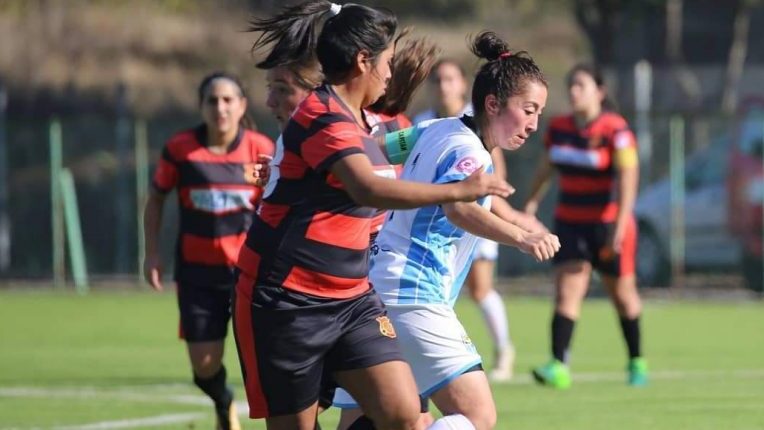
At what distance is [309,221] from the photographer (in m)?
5.71

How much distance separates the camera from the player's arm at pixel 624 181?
11.3 metres

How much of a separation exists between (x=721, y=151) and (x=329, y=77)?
15775 millimetres

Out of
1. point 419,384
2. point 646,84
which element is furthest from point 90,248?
point 419,384

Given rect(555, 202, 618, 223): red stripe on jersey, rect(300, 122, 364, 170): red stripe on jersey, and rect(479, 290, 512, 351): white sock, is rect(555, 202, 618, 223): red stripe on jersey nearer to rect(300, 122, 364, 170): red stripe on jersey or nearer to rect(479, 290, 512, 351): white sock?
rect(479, 290, 512, 351): white sock

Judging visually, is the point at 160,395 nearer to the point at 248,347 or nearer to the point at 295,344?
the point at 248,347

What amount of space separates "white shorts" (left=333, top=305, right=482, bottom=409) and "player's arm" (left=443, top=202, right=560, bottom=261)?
1.69 ft

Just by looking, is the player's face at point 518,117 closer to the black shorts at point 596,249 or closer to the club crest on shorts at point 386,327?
the club crest on shorts at point 386,327

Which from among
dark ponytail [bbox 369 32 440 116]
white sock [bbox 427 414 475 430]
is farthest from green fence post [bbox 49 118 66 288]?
white sock [bbox 427 414 475 430]

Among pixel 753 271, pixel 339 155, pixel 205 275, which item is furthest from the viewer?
pixel 753 271

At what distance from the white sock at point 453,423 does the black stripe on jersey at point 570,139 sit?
577 centimetres

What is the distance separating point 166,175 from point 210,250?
19.1 inches

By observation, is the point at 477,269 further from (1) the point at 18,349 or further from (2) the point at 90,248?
(2) the point at 90,248

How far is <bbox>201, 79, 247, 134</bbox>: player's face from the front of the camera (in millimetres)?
9188

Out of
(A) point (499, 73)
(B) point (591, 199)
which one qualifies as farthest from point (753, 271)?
(A) point (499, 73)
